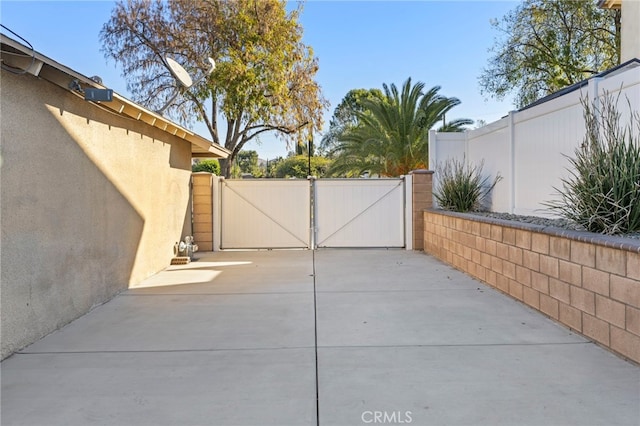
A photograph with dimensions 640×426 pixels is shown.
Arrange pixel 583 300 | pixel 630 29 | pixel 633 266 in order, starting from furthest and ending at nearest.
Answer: pixel 630 29, pixel 583 300, pixel 633 266

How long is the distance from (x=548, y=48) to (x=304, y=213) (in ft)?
43.3

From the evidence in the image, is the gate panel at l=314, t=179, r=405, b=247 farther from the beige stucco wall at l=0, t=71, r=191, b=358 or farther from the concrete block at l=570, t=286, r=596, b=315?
the concrete block at l=570, t=286, r=596, b=315

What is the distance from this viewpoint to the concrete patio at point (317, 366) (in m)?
2.80

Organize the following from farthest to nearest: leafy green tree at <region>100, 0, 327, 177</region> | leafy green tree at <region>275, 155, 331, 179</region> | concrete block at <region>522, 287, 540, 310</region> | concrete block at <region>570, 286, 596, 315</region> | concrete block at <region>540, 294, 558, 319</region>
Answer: leafy green tree at <region>275, 155, 331, 179</region>
leafy green tree at <region>100, 0, 327, 177</region>
concrete block at <region>522, 287, 540, 310</region>
concrete block at <region>540, 294, 558, 319</region>
concrete block at <region>570, 286, 596, 315</region>

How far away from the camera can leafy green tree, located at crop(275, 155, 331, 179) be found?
108 ft

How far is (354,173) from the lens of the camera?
15898 mm

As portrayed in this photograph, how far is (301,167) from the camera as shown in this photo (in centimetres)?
3425

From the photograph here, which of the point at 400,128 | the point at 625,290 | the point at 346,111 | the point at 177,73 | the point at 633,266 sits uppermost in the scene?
the point at 346,111

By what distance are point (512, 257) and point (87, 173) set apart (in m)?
5.22

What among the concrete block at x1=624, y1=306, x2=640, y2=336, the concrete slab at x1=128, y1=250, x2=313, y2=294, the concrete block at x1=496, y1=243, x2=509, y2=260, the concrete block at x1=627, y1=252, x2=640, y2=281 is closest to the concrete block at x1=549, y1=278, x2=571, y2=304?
the concrete block at x1=624, y1=306, x2=640, y2=336

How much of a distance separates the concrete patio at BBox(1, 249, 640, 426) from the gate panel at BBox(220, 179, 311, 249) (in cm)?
478

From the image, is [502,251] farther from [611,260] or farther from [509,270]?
[611,260]

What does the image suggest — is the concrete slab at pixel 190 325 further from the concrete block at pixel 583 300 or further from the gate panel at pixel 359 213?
the gate panel at pixel 359 213

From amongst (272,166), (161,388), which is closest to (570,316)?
(161,388)
